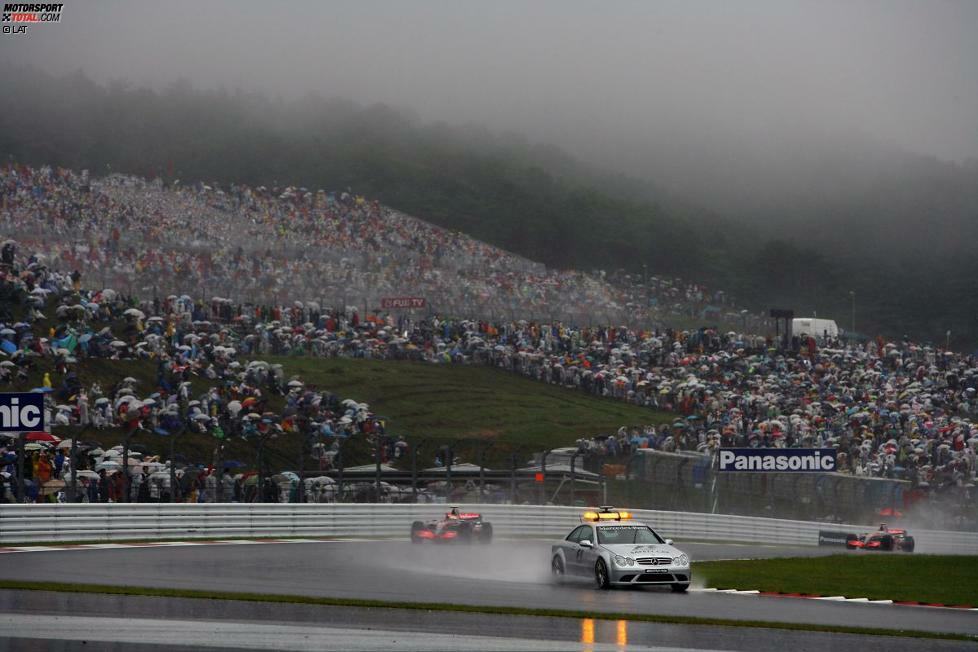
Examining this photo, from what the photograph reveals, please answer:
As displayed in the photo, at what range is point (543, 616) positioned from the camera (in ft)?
51.5

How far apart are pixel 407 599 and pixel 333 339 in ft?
129

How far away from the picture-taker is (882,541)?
36062 mm

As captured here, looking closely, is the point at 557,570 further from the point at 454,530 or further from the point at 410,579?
the point at 454,530

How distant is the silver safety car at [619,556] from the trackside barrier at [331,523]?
34.4 ft

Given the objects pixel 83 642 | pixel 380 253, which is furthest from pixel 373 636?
pixel 380 253

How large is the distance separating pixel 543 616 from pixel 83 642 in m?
5.39

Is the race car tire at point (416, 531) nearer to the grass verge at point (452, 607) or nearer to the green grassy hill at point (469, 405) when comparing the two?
the grass verge at point (452, 607)

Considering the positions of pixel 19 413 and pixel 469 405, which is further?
pixel 469 405

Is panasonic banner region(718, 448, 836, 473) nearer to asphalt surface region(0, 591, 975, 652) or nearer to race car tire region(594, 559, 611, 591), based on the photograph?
race car tire region(594, 559, 611, 591)

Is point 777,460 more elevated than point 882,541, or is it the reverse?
point 777,460

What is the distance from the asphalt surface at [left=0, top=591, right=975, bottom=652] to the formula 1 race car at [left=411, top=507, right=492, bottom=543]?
45.5ft

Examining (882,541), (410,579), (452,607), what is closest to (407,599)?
(452,607)

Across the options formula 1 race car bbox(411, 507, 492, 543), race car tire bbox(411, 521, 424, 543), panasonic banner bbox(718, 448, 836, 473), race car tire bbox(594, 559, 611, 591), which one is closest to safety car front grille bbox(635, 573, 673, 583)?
race car tire bbox(594, 559, 611, 591)

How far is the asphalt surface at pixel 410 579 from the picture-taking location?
16906 mm
